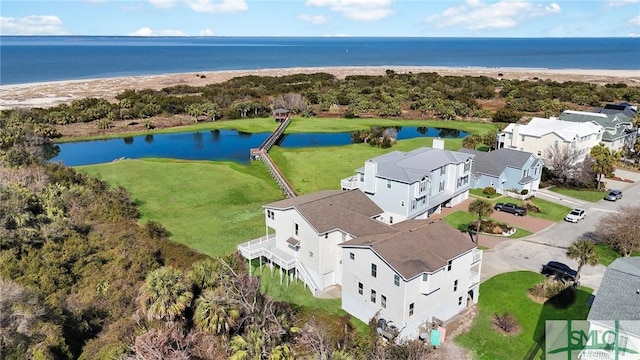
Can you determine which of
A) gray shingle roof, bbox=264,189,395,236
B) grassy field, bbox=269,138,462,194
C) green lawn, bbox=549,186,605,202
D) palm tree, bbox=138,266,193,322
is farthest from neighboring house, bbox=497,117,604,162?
palm tree, bbox=138,266,193,322

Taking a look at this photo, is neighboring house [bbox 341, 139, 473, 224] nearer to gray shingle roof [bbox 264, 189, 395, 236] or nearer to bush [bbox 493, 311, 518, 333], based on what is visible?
gray shingle roof [bbox 264, 189, 395, 236]

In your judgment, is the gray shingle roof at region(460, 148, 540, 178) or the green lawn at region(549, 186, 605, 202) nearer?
the green lawn at region(549, 186, 605, 202)

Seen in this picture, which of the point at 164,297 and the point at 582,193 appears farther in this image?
the point at 582,193

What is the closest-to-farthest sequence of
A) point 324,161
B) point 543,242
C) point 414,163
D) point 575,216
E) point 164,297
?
point 164,297 → point 543,242 → point 414,163 → point 575,216 → point 324,161

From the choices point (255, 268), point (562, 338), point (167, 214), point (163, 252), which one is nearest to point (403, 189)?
point (255, 268)

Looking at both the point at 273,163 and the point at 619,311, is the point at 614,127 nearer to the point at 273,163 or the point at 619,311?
the point at 273,163

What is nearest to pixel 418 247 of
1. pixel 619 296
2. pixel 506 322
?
pixel 506 322

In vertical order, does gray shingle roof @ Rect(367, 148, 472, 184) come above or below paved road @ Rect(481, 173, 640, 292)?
above
